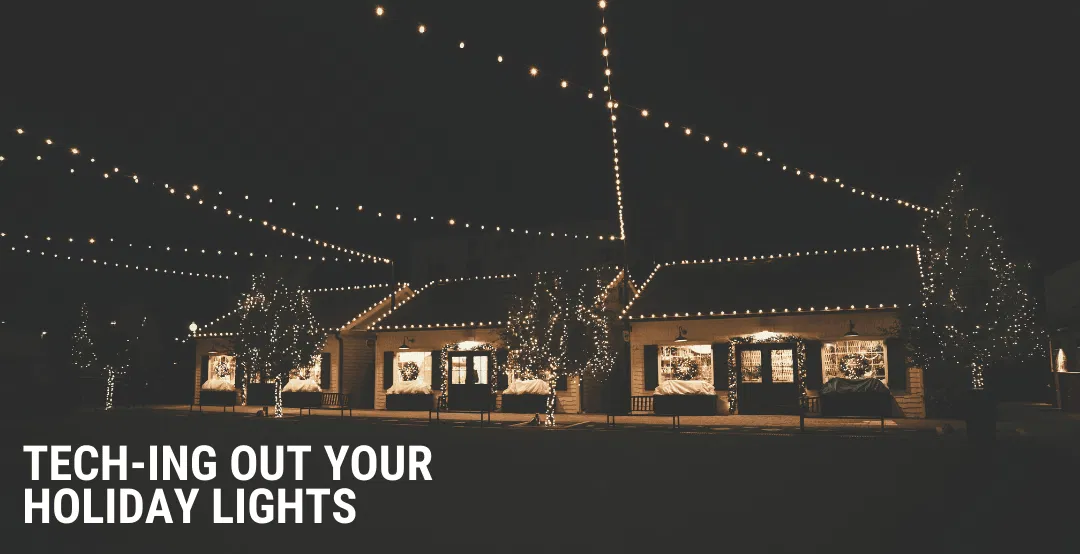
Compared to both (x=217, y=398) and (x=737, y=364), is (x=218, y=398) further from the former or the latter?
(x=737, y=364)

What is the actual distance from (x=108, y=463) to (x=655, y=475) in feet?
25.0

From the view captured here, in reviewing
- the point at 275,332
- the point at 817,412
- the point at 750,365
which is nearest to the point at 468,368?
the point at 275,332

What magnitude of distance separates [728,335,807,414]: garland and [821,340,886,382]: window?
535 mm

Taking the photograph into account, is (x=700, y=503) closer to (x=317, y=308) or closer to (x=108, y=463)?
(x=108, y=463)

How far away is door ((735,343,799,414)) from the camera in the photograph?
21.3 m

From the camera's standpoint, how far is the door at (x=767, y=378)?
21.3m

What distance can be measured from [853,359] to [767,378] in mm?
2274

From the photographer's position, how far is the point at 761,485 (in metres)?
9.02

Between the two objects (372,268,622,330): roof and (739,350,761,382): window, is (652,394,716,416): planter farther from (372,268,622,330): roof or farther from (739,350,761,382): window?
(372,268,622,330): roof

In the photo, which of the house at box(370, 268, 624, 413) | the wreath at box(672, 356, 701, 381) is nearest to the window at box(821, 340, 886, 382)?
the wreath at box(672, 356, 701, 381)

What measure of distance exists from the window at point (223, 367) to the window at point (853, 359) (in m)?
20.3

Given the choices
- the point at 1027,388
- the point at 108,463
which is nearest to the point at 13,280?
the point at 108,463

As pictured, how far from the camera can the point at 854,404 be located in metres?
19.0

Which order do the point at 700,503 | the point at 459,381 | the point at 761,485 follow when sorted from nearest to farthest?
the point at 700,503 → the point at 761,485 → the point at 459,381
